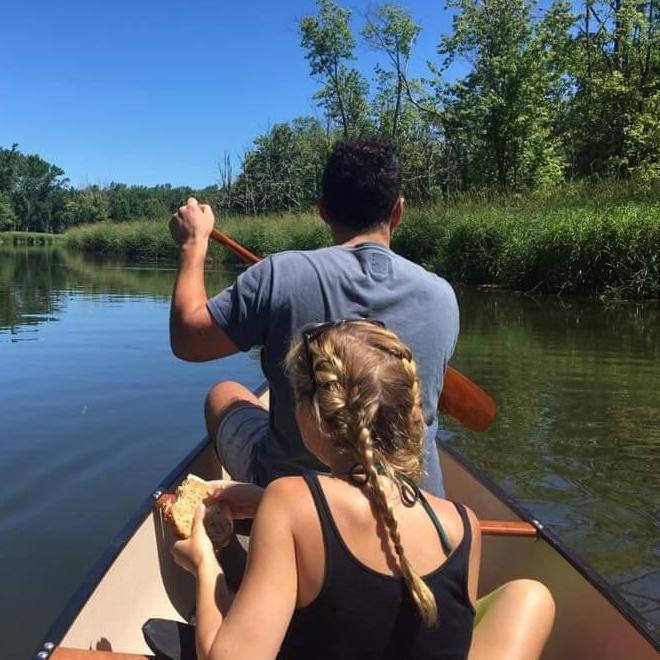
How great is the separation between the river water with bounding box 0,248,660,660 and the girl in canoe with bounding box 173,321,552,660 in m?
0.90

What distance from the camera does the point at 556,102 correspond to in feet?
94.6

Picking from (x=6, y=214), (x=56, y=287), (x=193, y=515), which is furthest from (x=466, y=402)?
(x=6, y=214)

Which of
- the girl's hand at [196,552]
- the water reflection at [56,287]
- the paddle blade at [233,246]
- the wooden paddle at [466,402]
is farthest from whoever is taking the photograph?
the water reflection at [56,287]

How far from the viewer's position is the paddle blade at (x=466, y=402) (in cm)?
316

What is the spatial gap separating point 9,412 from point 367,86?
2953cm

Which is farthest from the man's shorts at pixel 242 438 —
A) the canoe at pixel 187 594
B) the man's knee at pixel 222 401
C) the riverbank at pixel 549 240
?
the riverbank at pixel 549 240

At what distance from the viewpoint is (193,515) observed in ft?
6.39

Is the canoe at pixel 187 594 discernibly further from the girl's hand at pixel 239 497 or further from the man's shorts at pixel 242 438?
the girl's hand at pixel 239 497

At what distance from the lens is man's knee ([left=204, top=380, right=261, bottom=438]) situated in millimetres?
2723

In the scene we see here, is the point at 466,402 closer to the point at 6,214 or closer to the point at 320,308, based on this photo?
the point at 320,308

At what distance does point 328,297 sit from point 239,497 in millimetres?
561

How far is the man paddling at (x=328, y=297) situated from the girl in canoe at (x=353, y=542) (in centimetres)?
51

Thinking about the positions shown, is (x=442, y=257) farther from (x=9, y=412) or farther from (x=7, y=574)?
(x=7, y=574)

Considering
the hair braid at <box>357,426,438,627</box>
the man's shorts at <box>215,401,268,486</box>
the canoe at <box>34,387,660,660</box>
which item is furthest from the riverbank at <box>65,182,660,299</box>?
the hair braid at <box>357,426,438,627</box>
